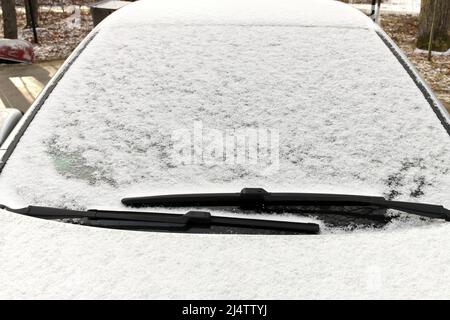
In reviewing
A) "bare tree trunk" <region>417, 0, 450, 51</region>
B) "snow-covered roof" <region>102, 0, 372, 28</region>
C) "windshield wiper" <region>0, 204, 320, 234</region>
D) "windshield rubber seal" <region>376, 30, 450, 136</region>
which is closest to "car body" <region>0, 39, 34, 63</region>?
"snow-covered roof" <region>102, 0, 372, 28</region>

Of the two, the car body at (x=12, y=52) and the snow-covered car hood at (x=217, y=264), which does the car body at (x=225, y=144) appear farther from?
the car body at (x=12, y=52)

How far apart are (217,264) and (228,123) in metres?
0.67

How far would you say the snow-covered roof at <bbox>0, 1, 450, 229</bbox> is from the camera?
161 centimetres

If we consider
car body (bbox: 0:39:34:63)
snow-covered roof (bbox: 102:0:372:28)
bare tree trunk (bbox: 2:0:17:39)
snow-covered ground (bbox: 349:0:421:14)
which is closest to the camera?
snow-covered roof (bbox: 102:0:372:28)

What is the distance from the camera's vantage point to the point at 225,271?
1.23m

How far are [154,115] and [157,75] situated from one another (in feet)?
0.75

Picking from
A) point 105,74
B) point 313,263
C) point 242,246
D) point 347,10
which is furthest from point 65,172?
point 347,10

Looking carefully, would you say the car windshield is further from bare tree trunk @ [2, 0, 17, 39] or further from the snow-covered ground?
the snow-covered ground

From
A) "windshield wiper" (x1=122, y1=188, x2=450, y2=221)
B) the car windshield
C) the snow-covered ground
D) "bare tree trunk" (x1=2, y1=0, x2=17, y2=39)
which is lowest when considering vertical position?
the snow-covered ground

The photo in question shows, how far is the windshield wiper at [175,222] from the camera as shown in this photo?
57.0 inches

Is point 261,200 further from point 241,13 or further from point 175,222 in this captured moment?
point 241,13

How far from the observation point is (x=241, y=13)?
7.50 ft

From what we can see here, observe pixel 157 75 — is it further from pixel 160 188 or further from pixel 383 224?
pixel 383 224

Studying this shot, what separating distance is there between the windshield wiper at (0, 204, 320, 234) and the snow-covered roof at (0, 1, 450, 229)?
71mm
